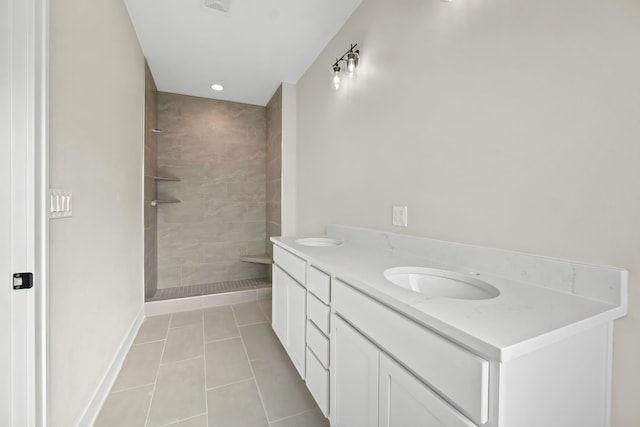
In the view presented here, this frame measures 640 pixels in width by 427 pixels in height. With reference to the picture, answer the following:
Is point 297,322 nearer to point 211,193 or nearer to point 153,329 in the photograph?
point 153,329

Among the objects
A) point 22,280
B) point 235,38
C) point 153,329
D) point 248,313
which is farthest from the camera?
point 248,313

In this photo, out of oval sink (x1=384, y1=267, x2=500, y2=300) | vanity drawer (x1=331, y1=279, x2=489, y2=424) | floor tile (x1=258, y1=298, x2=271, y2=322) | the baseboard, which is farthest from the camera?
floor tile (x1=258, y1=298, x2=271, y2=322)

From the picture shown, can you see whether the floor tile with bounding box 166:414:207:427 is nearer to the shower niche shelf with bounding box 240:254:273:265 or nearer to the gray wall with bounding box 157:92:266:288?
the shower niche shelf with bounding box 240:254:273:265

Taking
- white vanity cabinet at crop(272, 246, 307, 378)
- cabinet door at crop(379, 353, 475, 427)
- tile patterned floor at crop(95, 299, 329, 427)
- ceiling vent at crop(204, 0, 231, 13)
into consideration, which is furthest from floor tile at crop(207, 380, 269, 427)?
ceiling vent at crop(204, 0, 231, 13)

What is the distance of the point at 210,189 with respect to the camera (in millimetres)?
3488

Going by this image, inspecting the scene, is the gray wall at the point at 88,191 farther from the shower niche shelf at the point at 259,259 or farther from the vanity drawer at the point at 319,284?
the shower niche shelf at the point at 259,259

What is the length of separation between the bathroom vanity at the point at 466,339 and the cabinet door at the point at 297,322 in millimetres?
206

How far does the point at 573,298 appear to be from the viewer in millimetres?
769

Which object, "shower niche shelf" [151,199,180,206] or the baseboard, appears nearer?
the baseboard

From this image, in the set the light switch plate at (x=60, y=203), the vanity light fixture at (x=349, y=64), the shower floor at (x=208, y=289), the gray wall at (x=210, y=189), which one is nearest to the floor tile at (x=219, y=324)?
the shower floor at (x=208, y=289)

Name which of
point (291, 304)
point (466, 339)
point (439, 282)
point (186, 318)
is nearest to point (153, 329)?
point (186, 318)

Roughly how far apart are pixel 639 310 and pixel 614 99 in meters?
0.60

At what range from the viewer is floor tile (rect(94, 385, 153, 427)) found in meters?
1.36

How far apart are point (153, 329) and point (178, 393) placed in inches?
42.2
